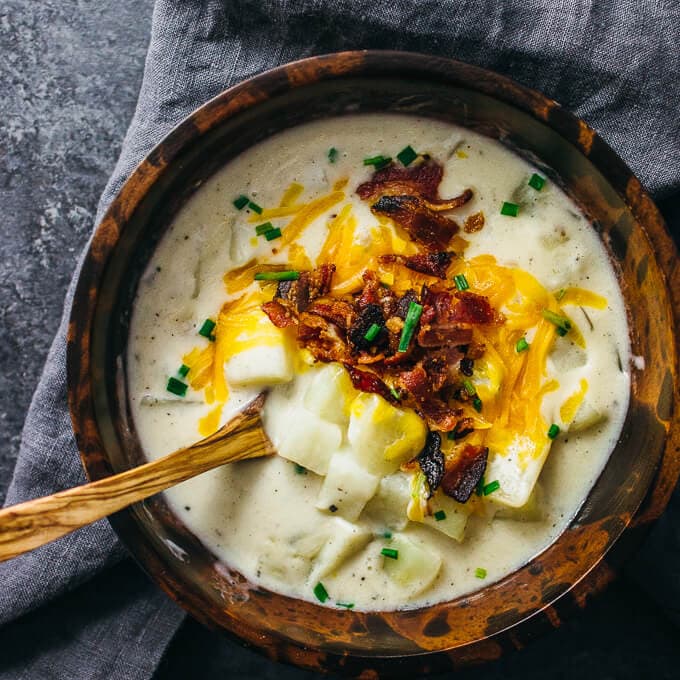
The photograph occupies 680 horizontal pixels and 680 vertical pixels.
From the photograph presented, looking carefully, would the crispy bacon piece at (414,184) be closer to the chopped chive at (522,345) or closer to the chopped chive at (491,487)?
the chopped chive at (522,345)

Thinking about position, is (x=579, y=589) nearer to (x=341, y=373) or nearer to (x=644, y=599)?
(x=644, y=599)

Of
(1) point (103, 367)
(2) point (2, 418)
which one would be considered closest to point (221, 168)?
(1) point (103, 367)

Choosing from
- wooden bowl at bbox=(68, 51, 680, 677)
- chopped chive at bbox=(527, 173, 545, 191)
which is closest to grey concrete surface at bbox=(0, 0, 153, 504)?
wooden bowl at bbox=(68, 51, 680, 677)

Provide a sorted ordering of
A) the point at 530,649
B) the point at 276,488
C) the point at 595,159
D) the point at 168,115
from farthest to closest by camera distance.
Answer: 1. the point at 530,649
2. the point at 168,115
3. the point at 276,488
4. the point at 595,159

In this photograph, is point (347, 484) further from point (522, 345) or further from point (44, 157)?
point (44, 157)

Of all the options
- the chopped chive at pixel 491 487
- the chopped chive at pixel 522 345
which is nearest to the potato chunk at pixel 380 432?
the chopped chive at pixel 491 487
